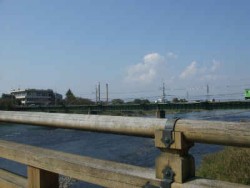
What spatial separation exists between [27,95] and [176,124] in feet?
562

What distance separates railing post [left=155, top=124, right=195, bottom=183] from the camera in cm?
271

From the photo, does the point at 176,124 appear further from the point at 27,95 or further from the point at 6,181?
the point at 27,95

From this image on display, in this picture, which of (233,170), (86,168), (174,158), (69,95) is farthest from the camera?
(69,95)

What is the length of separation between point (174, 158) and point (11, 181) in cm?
231

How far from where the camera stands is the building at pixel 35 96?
553ft

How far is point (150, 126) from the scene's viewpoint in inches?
117

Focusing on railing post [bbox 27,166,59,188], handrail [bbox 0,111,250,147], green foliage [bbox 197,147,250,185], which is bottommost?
green foliage [bbox 197,147,250,185]

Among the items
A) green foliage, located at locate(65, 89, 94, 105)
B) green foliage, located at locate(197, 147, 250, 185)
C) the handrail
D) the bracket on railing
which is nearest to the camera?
the handrail

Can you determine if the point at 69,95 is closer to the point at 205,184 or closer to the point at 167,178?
the point at 167,178

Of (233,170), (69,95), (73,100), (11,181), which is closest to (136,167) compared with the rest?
(11,181)

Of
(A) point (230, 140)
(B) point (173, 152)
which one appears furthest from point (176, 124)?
(A) point (230, 140)

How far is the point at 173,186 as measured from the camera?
2.71m

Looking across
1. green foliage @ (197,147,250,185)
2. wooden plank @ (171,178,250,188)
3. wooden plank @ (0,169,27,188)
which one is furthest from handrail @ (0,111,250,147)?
green foliage @ (197,147,250,185)

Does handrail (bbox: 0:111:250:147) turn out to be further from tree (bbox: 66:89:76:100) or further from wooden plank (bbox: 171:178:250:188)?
tree (bbox: 66:89:76:100)
